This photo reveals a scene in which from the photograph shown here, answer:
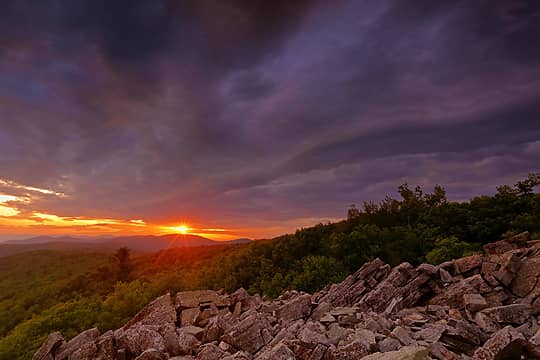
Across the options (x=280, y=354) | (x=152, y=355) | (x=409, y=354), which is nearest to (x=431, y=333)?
(x=409, y=354)

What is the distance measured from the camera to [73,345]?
897 inches

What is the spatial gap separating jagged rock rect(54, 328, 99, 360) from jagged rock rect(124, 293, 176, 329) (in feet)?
9.14

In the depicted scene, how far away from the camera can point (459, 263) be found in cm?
2688

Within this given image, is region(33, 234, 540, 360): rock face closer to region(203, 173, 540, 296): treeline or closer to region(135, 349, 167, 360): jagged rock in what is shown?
region(135, 349, 167, 360): jagged rock

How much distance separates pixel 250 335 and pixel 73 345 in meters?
13.3

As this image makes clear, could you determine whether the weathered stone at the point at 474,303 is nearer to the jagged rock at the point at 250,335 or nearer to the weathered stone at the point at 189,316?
the jagged rock at the point at 250,335

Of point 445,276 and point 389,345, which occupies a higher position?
point 445,276

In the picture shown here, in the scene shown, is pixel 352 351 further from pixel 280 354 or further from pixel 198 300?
pixel 198 300

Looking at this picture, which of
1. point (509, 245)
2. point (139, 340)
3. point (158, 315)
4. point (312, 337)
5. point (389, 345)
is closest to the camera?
point (389, 345)

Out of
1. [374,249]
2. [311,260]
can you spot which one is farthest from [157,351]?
[374,249]

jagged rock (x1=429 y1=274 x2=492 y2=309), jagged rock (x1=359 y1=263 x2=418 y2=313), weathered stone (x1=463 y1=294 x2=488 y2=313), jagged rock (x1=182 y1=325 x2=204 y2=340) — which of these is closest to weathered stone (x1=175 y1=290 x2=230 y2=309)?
jagged rock (x1=182 y1=325 x2=204 y2=340)

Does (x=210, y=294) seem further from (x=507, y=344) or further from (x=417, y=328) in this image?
(x=507, y=344)

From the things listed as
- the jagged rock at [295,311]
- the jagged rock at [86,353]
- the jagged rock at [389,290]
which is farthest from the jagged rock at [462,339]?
the jagged rock at [86,353]

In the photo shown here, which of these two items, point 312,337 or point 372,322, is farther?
point 372,322
